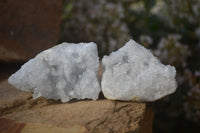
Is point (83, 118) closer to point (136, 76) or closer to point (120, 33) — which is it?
point (136, 76)

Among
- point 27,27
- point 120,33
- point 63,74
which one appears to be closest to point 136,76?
point 63,74

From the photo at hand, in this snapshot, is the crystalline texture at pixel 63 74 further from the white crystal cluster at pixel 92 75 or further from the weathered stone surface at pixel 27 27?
the weathered stone surface at pixel 27 27

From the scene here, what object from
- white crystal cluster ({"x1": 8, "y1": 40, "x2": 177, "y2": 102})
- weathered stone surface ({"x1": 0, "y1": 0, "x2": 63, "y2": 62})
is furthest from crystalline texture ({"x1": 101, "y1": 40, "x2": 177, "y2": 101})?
weathered stone surface ({"x1": 0, "y1": 0, "x2": 63, "y2": 62})

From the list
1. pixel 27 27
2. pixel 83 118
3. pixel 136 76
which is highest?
pixel 27 27

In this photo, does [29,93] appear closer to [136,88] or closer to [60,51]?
[60,51]

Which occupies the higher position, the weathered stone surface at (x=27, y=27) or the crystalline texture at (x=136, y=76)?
the weathered stone surface at (x=27, y=27)

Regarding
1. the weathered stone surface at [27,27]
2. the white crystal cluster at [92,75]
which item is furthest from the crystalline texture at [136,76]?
the weathered stone surface at [27,27]

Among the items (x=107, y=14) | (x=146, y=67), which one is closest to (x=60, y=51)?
(x=146, y=67)
